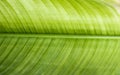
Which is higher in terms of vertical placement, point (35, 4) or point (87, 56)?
point (35, 4)

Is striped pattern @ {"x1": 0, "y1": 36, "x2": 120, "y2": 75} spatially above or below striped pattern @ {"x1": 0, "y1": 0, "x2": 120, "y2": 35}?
below

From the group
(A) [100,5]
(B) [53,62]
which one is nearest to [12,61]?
(B) [53,62]

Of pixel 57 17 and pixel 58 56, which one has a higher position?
pixel 57 17

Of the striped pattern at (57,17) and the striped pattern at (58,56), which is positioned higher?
the striped pattern at (57,17)

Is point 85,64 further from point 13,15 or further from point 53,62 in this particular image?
point 13,15
